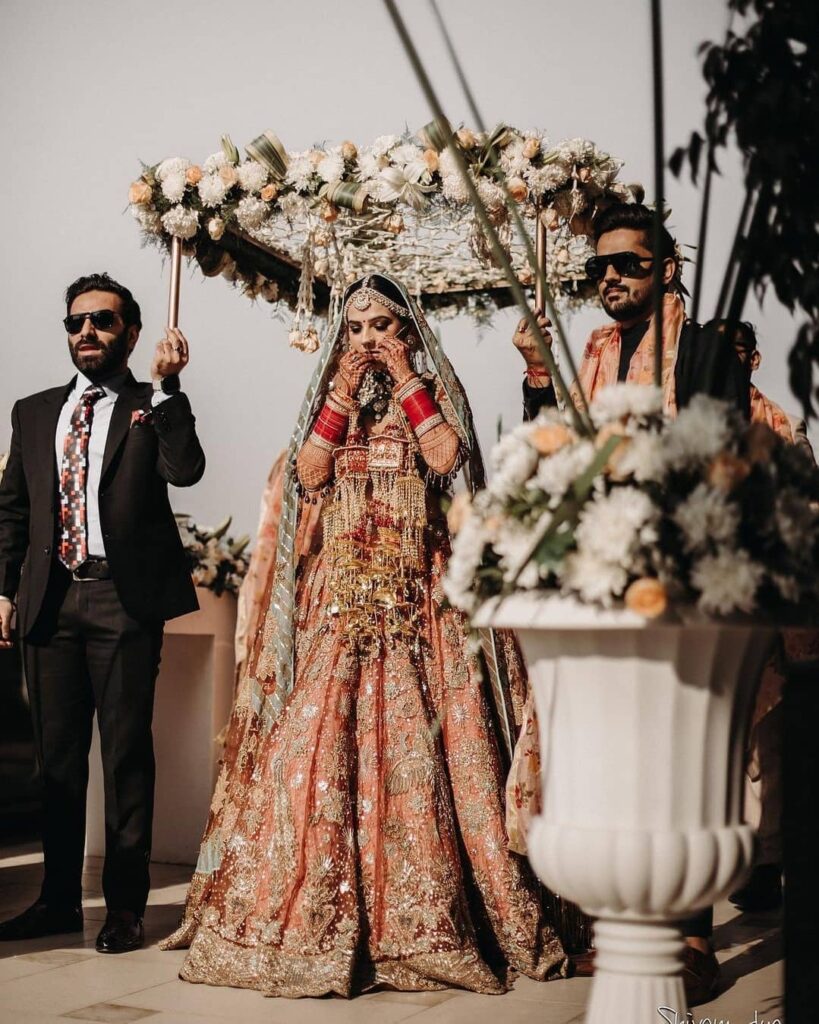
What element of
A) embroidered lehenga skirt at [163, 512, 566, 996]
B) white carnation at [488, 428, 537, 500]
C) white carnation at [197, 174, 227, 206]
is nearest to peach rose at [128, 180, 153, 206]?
white carnation at [197, 174, 227, 206]

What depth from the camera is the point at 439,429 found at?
4.05m

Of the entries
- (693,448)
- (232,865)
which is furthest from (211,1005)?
(693,448)

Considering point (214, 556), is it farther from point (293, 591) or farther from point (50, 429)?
Result: point (293, 591)

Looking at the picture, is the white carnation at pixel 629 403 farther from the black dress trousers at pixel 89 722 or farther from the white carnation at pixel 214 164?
the white carnation at pixel 214 164

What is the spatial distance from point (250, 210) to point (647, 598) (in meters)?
3.06

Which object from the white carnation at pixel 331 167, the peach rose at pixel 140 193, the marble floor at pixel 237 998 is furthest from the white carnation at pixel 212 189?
the marble floor at pixel 237 998

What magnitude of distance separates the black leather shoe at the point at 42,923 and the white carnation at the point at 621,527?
2988 millimetres

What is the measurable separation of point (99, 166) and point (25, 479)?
10.3 feet

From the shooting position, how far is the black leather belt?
14.2 ft

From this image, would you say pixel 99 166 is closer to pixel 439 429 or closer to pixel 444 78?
pixel 444 78

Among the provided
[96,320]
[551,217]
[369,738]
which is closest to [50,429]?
[96,320]

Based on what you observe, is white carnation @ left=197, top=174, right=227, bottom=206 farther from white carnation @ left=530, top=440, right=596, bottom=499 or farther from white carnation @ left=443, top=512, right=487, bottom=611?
white carnation @ left=530, top=440, right=596, bottom=499

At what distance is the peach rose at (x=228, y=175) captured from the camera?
4.60 metres

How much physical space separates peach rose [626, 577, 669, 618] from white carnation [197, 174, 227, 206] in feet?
9.99
